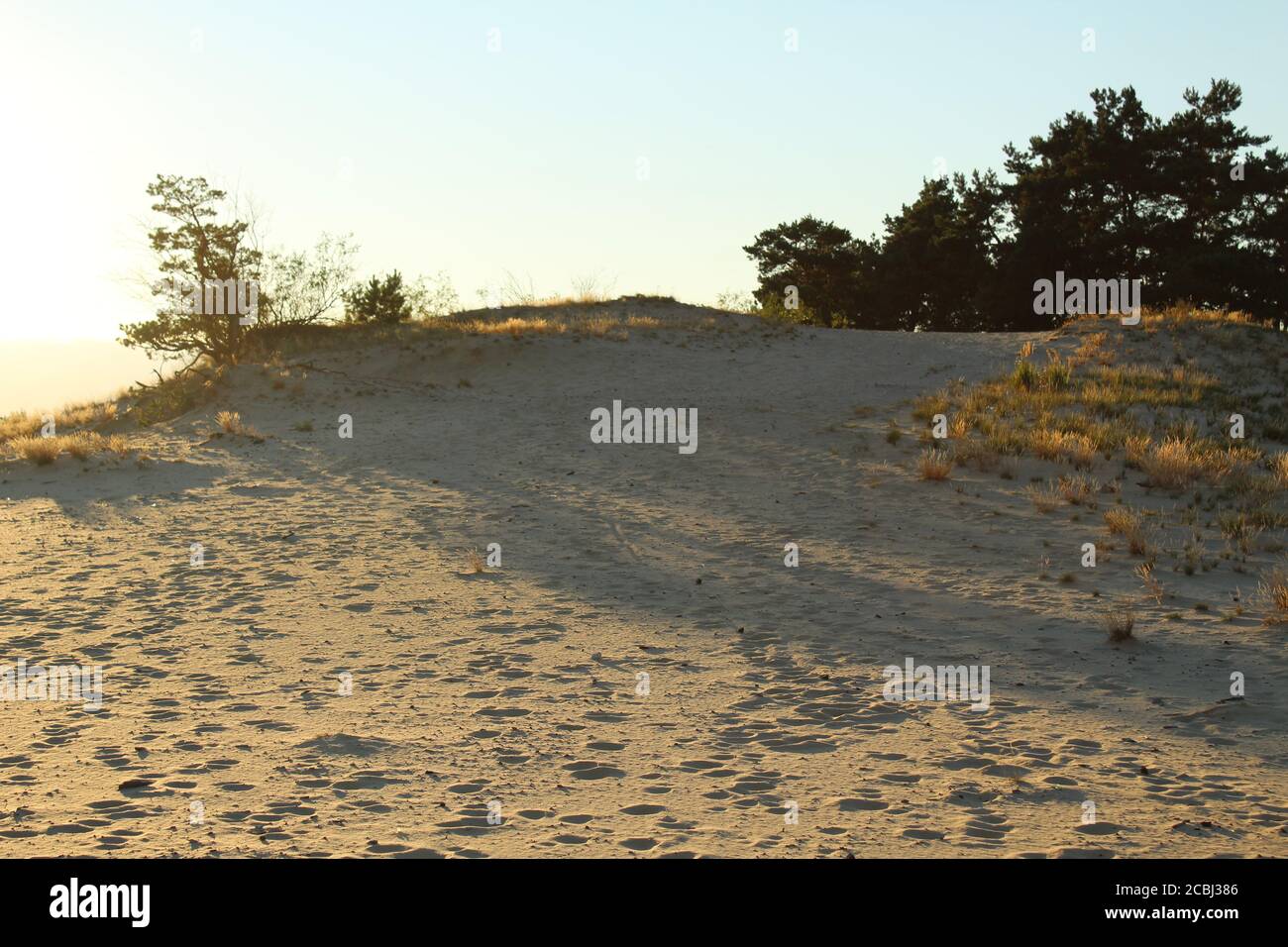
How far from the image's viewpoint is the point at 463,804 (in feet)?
17.9

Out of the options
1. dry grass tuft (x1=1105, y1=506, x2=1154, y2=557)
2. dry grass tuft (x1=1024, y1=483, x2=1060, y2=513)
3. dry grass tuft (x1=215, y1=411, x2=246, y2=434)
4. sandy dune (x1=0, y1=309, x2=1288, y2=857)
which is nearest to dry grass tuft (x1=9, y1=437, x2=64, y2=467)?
sandy dune (x1=0, y1=309, x2=1288, y2=857)

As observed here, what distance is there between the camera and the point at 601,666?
8102 millimetres

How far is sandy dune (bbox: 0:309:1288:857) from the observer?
5207 millimetres

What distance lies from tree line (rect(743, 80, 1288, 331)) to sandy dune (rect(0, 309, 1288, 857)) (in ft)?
80.9

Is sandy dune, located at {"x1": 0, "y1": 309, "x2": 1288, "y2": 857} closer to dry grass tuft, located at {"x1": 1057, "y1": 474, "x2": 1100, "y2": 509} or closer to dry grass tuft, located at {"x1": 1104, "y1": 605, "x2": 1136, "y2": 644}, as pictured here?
dry grass tuft, located at {"x1": 1104, "y1": 605, "x2": 1136, "y2": 644}

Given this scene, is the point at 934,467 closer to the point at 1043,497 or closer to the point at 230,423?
the point at 1043,497

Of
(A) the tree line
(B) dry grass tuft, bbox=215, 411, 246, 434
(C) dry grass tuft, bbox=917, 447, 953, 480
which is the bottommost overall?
(C) dry grass tuft, bbox=917, 447, 953, 480

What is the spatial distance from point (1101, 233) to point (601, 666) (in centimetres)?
3629

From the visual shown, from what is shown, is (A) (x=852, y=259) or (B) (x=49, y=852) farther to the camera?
(A) (x=852, y=259)

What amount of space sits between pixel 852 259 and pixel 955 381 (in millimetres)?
24594
